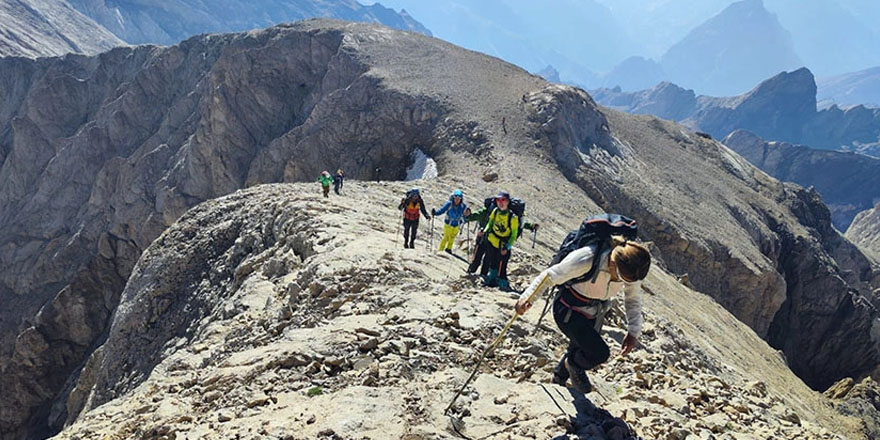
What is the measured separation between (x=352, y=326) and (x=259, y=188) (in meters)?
14.4

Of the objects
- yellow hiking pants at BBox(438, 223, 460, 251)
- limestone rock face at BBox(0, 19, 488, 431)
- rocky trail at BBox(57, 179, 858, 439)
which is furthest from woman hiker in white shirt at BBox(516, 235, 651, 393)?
limestone rock face at BBox(0, 19, 488, 431)

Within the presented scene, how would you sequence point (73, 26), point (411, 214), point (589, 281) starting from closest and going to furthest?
point (589, 281)
point (411, 214)
point (73, 26)

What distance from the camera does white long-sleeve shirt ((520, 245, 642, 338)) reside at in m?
5.82

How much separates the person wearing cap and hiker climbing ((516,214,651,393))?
408 centimetres

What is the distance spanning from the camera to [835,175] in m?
135

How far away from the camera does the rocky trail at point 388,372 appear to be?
5824mm

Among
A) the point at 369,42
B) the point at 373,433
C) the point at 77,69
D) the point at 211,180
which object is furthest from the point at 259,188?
the point at 77,69

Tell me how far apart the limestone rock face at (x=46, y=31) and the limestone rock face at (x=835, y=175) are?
152m

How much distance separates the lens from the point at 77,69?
231 ft

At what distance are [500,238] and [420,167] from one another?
29486mm

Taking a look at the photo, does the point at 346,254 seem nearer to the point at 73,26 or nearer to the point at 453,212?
the point at 453,212

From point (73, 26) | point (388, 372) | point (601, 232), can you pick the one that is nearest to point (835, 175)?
point (601, 232)

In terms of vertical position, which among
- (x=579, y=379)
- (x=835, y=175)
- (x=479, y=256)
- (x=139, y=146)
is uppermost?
(x=835, y=175)

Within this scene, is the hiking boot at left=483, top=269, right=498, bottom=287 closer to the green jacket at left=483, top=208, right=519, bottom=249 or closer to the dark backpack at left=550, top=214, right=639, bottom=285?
the green jacket at left=483, top=208, right=519, bottom=249
